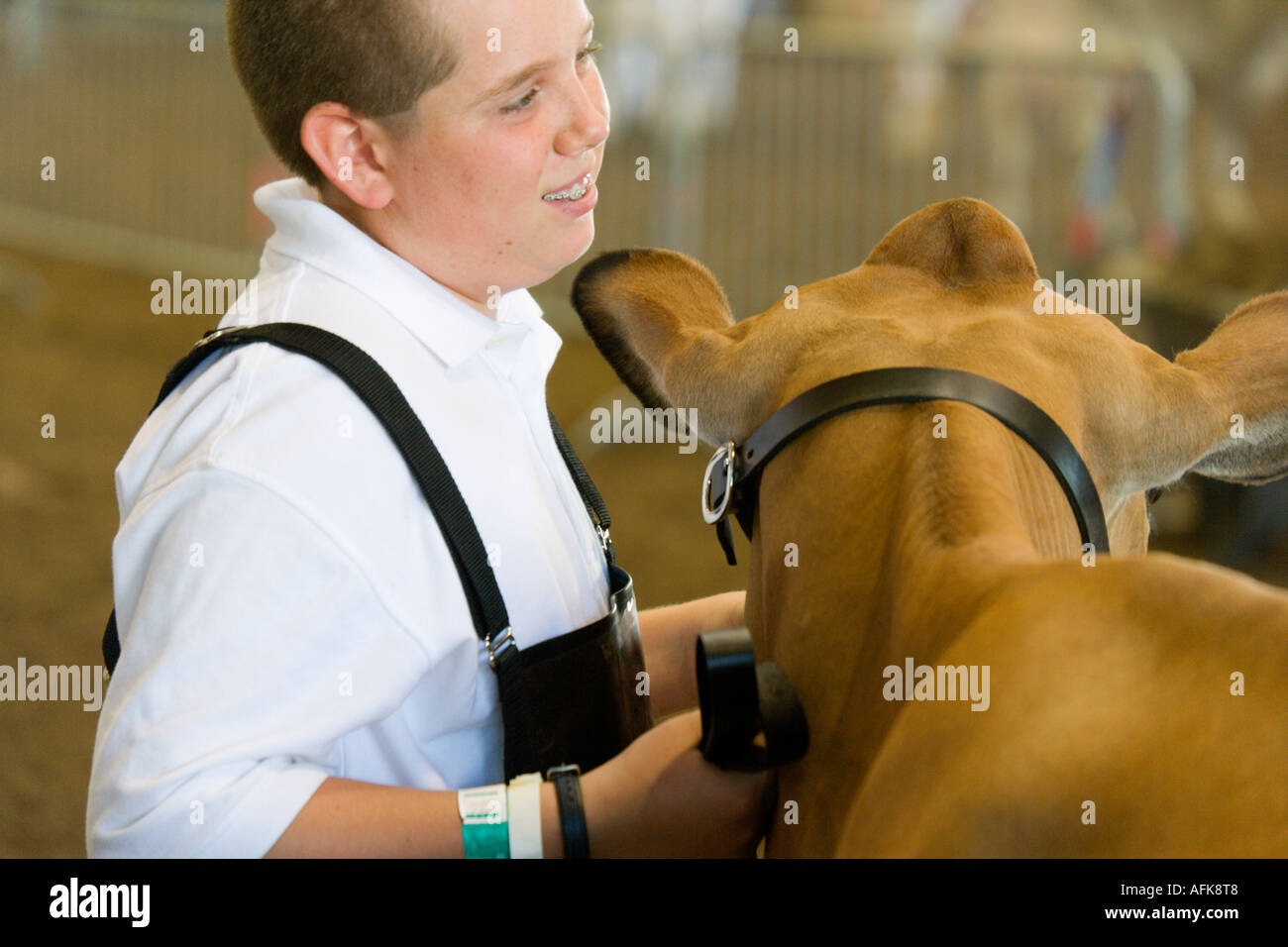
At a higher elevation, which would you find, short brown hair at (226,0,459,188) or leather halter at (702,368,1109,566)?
short brown hair at (226,0,459,188)

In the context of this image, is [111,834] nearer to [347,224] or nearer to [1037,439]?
[347,224]

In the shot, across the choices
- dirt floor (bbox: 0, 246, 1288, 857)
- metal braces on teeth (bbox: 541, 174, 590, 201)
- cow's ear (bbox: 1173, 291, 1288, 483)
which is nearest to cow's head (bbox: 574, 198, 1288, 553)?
cow's ear (bbox: 1173, 291, 1288, 483)

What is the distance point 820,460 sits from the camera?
4.53ft

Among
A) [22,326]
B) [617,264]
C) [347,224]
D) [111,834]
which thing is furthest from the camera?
[22,326]

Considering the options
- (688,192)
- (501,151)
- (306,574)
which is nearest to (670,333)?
(501,151)

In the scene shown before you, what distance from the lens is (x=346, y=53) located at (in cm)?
153

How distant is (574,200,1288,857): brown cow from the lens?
929 millimetres

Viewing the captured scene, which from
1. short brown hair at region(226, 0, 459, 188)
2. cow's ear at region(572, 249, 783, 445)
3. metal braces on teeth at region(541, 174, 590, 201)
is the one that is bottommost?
cow's ear at region(572, 249, 783, 445)

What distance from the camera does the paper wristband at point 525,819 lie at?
1407 mm

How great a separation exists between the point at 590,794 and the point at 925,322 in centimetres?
62

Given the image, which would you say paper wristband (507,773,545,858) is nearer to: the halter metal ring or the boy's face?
the halter metal ring

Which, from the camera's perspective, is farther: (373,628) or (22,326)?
(22,326)
